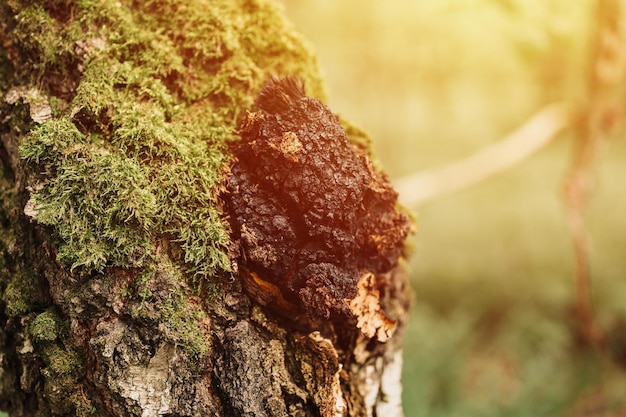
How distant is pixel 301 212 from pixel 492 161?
4.99 meters

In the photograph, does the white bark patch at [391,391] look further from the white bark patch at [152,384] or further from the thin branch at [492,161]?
the thin branch at [492,161]

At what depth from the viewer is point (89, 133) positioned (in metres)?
1.35

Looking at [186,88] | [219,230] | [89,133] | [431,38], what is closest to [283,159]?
[219,230]

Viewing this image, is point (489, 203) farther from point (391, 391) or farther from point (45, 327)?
point (45, 327)

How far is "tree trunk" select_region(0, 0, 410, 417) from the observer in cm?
124

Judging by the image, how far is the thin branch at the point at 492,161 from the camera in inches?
216

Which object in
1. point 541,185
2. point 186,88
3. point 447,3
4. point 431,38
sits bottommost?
point 186,88

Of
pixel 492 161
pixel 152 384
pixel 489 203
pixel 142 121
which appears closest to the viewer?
pixel 152 384

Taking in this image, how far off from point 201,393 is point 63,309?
0.43 m

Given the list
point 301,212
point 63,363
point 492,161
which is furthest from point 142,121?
point 492,161

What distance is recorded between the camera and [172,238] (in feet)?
4.28

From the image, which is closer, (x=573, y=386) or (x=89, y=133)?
(x=89, y=133)

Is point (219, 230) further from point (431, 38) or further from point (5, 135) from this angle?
point (431, 38)

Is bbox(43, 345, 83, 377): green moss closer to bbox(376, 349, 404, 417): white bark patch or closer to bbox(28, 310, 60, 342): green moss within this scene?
bbox(28, 310, 60, 342): green moss
